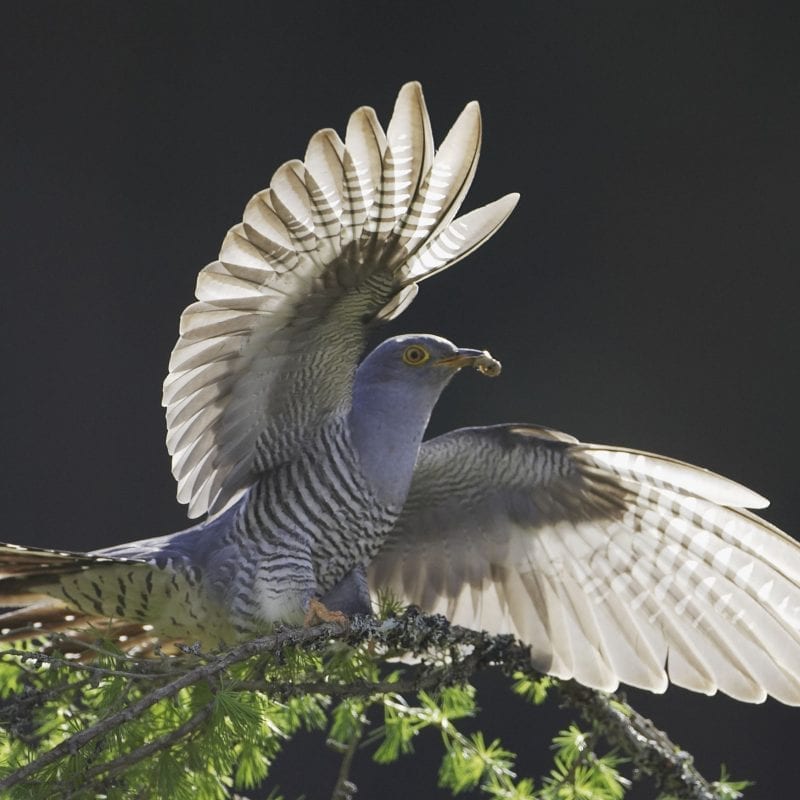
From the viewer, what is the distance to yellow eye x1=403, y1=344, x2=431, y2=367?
1.05 metres

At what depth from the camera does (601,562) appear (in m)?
1.06

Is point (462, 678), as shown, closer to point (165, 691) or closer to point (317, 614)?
point (317, 614)

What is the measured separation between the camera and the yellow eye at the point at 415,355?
105 cm

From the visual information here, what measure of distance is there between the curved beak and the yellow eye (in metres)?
0.01

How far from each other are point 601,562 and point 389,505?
0.68 ft

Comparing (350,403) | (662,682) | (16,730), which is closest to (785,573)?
(662,682)

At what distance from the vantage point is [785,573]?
970mm

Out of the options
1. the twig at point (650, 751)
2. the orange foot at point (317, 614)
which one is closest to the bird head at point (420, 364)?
the orange foot at point (317, 614)

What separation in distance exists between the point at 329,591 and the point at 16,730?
370mm

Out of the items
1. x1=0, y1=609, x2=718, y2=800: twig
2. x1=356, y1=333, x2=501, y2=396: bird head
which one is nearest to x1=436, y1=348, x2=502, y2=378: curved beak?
x1=356, y1=333, x2=501, y2=396: bird head

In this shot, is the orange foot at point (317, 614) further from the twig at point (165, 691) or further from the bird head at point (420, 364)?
the bird head at point (420, 364)

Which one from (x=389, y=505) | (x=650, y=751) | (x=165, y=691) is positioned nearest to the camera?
(x=165, y=691)

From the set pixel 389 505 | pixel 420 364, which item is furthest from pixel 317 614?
pixel 420 364

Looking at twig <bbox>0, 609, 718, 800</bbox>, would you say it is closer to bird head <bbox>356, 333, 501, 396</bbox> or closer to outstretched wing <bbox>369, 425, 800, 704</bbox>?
outstretched wing <bbox>369, 425, 800, 704</bbox>
